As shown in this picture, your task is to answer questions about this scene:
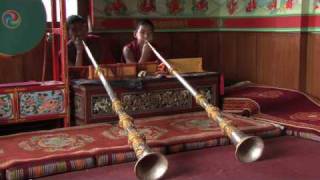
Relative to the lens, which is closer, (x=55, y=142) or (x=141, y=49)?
(x=55, y=142)

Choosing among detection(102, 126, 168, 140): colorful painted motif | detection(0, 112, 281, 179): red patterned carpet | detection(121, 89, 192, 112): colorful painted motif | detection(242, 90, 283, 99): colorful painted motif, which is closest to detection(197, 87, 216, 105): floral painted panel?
detection(121, 89, 192, 112): colorful painted motif

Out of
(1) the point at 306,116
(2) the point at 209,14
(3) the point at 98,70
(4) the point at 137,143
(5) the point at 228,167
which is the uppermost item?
(2) the point at 209,14

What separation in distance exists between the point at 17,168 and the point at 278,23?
3375mm

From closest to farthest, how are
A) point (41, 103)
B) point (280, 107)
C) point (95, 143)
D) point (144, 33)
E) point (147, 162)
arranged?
1. point (147, 162)
2. point (95, 143)
3. point (41, 103)
4. point (280, 107)
5. point (144, 33)

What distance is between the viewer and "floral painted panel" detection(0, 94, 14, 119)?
11.0 feet

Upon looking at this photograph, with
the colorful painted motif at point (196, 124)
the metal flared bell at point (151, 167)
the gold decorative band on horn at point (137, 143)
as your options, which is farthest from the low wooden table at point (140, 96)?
the metal flared bell at point (151, 167)

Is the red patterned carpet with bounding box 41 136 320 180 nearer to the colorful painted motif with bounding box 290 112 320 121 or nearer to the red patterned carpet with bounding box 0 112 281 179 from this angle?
the red patterned carpet with bounding box 0 112 281 179

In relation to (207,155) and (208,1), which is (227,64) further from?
(207,155)

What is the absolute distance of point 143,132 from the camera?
3383mm

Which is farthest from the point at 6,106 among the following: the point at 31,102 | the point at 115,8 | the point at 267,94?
the point at 267,94

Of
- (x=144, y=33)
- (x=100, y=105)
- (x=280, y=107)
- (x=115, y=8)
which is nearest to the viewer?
(x=100, y=105)

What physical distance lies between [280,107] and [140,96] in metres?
1.38

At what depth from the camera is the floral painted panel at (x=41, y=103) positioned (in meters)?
3.44

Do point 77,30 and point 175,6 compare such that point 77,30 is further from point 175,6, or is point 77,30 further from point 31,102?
point 175,6
